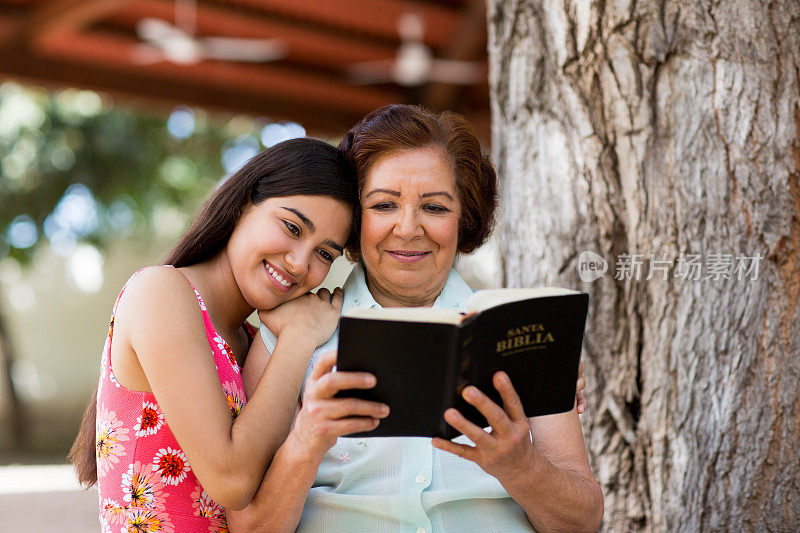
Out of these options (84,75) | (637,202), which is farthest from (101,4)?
(637,202)

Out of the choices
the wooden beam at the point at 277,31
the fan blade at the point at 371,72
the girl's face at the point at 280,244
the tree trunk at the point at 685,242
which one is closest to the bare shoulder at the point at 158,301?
the girl's face at the point at 280,244

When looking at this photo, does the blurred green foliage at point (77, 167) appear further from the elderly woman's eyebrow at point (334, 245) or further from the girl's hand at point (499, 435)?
the girl's hand at point (499, 435)

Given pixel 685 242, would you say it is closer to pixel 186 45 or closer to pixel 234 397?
pixel 234 397

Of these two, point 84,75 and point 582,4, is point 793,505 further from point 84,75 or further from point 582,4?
point 84,75

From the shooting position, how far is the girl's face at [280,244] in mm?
2180

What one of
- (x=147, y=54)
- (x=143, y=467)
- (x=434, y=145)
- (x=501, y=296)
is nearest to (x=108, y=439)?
(x=143, y=467)

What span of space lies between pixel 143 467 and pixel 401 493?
0.68 meters

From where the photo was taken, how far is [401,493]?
2.15 metres

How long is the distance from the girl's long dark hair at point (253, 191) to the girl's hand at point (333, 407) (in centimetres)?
65

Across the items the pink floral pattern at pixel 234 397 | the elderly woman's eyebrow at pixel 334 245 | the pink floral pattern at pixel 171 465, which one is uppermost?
→ the elderly woman's eyebrow at pixel 334 245

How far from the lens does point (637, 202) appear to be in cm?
268

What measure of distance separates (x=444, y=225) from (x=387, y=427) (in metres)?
0.83

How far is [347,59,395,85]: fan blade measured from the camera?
707cm

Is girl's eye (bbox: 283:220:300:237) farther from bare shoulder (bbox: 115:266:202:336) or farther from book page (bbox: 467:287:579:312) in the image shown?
book page (bbox: 467:287:579:312)
